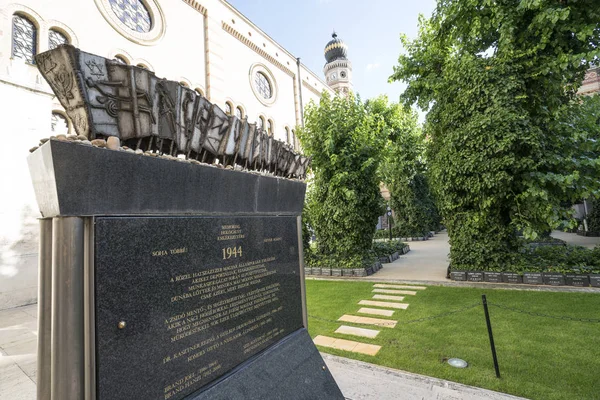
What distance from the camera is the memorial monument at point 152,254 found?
1788 millimetres

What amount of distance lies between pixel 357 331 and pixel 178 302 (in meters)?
5.01

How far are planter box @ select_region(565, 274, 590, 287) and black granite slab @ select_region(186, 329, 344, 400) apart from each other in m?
8.98

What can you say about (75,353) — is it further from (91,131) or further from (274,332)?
(274,332)

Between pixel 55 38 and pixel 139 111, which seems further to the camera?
pixel 55 38

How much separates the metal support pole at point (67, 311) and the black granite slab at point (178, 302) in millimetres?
101

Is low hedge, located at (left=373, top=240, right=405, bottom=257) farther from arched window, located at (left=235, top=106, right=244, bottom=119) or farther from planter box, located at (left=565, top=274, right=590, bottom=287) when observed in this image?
arched window, located at (left=235, top=106, right=244, bottom=119)

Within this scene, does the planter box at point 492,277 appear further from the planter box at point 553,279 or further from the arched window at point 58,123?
the arched window at point 58,123

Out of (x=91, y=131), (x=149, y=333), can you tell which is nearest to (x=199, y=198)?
(x=91, y=131)

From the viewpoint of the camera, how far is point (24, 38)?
10797 millimetres

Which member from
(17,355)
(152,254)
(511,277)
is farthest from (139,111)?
(511,277)

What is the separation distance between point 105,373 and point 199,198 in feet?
4.75

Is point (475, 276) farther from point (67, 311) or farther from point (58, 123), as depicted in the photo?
point (58, 123)

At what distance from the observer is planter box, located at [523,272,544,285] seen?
338 inches

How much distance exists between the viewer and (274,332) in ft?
10.7
